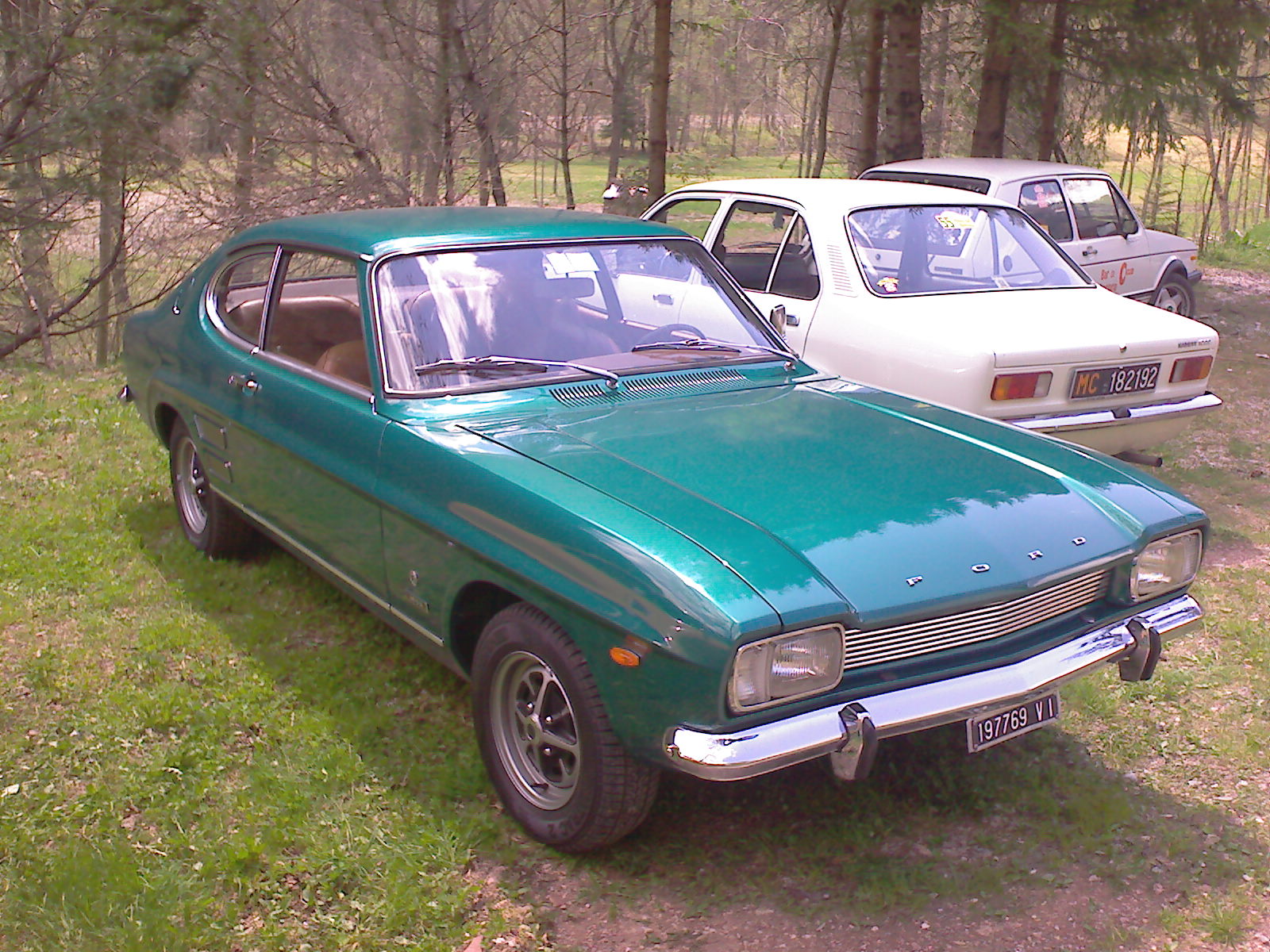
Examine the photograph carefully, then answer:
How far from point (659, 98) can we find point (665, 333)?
9.05 m

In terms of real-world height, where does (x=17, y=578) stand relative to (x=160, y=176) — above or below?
below

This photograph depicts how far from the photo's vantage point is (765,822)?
3646 millimetres

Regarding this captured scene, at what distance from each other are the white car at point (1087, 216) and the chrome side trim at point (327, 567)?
7.20 m

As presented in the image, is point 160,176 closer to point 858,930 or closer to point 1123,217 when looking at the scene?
point 1123,217

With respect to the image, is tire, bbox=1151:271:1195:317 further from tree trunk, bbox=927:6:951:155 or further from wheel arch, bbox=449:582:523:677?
wheel arch, bbox=449:582:523:677

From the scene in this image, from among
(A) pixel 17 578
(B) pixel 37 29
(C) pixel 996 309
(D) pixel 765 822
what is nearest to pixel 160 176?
(B) pixel 37 29

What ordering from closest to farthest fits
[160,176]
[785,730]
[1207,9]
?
[785,730] → [1207,9] → [160,176]

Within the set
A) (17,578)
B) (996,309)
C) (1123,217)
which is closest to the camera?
(17,578)

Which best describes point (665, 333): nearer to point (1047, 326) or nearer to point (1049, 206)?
point (1047, 326)

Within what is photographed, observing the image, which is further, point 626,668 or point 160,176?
point 160,176

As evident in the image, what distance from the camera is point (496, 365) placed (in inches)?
160

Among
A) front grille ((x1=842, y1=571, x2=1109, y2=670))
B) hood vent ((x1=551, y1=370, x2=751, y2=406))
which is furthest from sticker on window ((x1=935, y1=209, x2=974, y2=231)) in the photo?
front grille ((x1=842, y1=571, x2=1109, y2=670))

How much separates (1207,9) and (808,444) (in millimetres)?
12035

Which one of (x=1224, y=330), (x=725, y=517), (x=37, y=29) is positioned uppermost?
(x=37, y=29)
